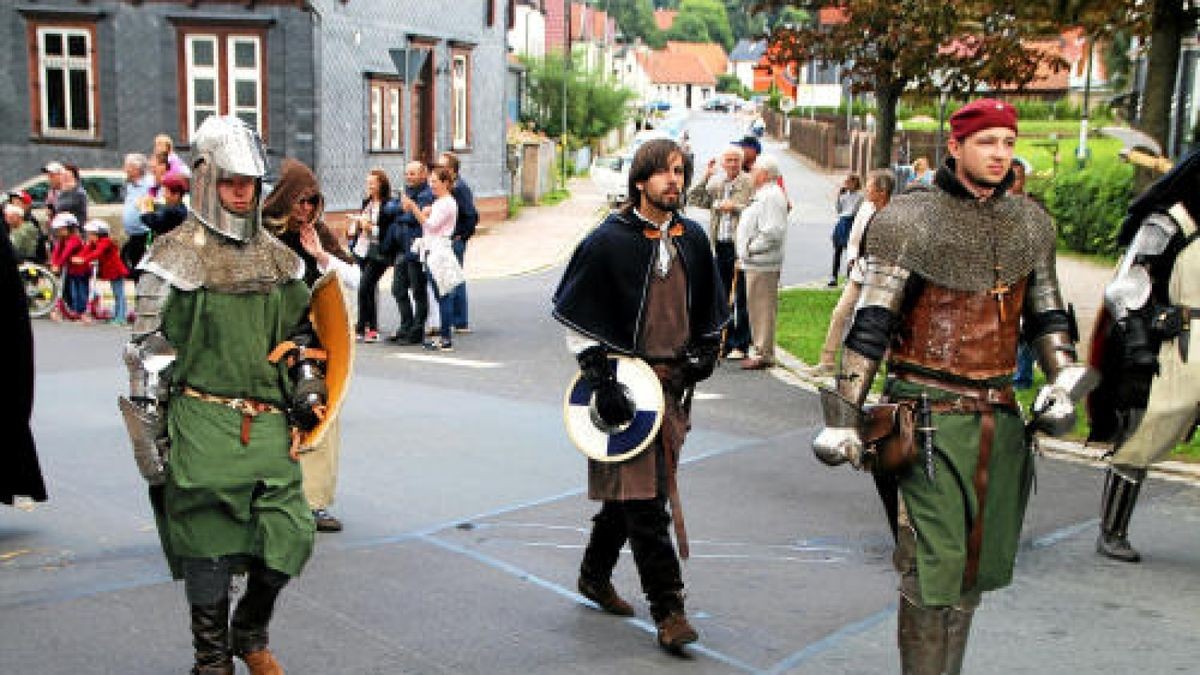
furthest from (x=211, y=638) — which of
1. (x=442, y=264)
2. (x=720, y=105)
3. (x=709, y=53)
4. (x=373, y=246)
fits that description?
(x=709, y=53)

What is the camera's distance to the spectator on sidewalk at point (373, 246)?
48.3 ft

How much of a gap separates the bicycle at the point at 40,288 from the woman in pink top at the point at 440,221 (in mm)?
4386

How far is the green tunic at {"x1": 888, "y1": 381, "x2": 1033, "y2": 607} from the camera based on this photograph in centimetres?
443

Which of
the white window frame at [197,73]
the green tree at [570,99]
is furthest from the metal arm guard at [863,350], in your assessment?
the green tree at [570,99]

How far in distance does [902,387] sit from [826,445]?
1.33ft

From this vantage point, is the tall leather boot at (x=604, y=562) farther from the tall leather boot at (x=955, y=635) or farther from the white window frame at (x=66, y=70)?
the white window frame at (x=66, y=70)

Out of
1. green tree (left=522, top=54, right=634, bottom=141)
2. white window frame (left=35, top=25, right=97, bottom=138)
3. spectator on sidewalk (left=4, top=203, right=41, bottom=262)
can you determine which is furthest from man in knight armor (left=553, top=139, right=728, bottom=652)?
green tree (left=522, top=54, right=634, bottom=141)

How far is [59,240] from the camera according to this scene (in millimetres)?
15703

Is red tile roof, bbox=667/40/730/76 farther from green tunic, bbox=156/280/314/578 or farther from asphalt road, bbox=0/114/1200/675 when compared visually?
green tunic, bbox=156/280/314/578

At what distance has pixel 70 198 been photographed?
53.1ft

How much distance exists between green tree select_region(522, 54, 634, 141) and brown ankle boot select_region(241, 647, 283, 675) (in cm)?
4249

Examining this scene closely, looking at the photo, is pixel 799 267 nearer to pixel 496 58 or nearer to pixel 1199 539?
pixel 496 58

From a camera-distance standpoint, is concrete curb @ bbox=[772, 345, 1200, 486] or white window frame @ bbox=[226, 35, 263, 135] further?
white window frame @ bbox=[226, 35, 263, 135]

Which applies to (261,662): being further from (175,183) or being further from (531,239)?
(531,239)
